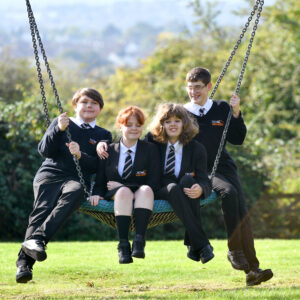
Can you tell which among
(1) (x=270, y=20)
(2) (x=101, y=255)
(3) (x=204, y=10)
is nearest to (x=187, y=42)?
(3) (x=204, y=10)

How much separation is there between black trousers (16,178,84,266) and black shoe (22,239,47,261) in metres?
0.06

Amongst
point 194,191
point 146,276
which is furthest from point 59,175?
point 146,276

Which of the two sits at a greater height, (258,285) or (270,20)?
(270,20)

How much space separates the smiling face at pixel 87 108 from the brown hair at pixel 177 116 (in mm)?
498

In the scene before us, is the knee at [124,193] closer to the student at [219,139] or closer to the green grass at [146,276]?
the student at [219,139]

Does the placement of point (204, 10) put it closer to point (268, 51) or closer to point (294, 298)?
point (268, 51)

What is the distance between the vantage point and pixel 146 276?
21.2 ft

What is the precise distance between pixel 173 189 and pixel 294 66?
13093mm

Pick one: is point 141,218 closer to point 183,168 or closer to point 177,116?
point 183,168

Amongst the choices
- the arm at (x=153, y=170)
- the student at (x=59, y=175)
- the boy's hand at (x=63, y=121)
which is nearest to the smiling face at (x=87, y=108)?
the student at (x=59, y=175)

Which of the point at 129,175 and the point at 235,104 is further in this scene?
the point at 235,104

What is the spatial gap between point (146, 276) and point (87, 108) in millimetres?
2097

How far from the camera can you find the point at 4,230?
11.5 m

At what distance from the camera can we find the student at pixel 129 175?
459 cm
